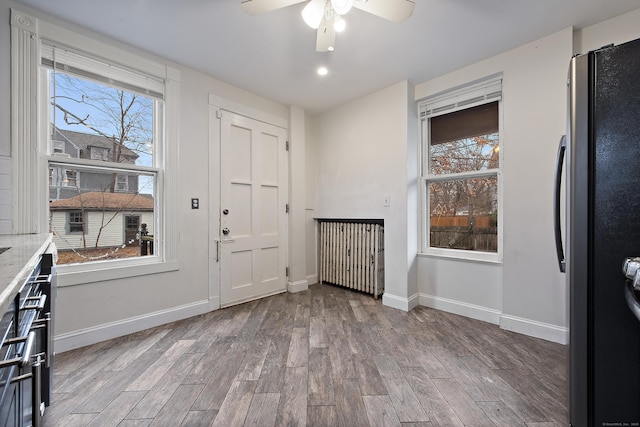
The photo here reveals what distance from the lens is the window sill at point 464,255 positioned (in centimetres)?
251

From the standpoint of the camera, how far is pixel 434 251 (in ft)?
9.61

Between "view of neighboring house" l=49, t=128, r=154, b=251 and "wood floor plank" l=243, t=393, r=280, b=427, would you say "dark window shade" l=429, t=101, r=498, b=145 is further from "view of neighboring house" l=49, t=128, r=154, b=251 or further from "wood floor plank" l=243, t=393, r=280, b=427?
"view of neighboring house" l=49, t=128, r=154, b=251

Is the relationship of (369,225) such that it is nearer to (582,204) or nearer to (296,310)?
(296,310)

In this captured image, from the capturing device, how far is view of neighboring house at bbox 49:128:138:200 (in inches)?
79.4

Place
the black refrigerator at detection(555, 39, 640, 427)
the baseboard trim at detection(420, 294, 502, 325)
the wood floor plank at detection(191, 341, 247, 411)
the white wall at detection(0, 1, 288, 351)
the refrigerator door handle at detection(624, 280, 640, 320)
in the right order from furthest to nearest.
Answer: the baseboard trim at detection(420, 294, 502, 325) < the white wall at detection(0, 1, 288, 351) < the wood floor plank at detection(191, 341, 247, 411) < the black refrigerator at detection(555, 39, 640, 427) < the refrigerator door handle at detection(624, 280, 640, 320)

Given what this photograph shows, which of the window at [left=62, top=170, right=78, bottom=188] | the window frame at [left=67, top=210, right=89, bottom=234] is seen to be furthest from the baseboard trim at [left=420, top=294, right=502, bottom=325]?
the window at [left=62, top=170, right=78, bottom=188]

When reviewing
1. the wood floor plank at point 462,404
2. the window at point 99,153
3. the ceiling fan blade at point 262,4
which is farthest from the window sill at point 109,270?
the wood floor plank at point 462,404

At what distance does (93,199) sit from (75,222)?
0.71 feet

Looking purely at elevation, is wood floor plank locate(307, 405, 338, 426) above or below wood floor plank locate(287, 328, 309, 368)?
above

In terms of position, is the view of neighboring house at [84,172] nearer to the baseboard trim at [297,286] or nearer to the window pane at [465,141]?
the baseboard trim at [297,286]

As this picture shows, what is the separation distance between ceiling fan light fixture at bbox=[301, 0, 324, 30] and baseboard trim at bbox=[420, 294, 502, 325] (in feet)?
8.91

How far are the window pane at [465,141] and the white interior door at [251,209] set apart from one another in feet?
6.03

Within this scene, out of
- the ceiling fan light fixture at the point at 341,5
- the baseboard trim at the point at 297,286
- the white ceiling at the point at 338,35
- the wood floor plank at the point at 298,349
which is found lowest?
the wood floor plank at the point at 298,349

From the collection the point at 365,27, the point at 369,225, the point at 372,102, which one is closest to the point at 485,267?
the point at 369,225
